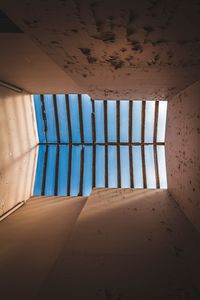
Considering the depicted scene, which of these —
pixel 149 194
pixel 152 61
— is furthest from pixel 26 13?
pixel 149 194

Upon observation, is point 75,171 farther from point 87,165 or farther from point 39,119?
point 39,119

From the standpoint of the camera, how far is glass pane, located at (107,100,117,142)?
633 cm

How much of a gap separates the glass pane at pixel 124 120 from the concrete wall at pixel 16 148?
104 inches

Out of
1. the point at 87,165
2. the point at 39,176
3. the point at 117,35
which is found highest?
the point at 117,35

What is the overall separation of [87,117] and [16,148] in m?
2.50

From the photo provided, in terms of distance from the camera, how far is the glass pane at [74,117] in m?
6.29

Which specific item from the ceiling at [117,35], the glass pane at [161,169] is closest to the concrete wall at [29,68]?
the ceiling at [117,35]

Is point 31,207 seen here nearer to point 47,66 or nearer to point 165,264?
A: point 47,66

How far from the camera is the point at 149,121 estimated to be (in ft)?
21.1

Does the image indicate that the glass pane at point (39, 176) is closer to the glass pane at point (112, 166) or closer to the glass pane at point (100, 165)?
the glass pane at point (100, 165)

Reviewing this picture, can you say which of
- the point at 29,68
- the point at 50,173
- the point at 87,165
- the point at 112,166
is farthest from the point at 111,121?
the point at 29,68

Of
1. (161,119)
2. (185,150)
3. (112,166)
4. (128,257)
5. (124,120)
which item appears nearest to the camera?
(128,257)

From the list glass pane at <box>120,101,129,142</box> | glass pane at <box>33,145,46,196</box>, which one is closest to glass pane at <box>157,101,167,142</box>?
glass pane at <box>120,101,129,142</box>

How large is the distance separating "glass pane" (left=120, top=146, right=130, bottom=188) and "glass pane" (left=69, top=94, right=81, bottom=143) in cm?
150
